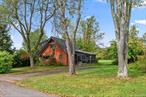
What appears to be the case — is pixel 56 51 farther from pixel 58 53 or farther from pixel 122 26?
pixel 122 26

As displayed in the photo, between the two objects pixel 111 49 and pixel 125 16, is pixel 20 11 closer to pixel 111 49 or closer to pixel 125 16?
pixel 111 49

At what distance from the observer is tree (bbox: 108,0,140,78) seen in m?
26.8

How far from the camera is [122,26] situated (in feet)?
87.7

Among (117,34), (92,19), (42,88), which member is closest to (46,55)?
(92,19)

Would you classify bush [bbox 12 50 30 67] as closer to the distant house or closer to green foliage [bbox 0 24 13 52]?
green foliage [bbox 0 24 13 52]

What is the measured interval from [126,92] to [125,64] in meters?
8.92

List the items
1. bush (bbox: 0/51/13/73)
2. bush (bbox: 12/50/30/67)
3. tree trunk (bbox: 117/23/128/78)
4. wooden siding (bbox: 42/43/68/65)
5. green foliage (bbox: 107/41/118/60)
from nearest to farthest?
tree trunk (bbox: 117/23/128/78) < bush (bbox: 0/51/13/73) < bush (bbox: 12/50/30/67) < green foliage (bbox: 107/41/118/60) < wooden siding (bbox: 42/43/68/65)

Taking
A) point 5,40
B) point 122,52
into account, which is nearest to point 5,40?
point 5,40

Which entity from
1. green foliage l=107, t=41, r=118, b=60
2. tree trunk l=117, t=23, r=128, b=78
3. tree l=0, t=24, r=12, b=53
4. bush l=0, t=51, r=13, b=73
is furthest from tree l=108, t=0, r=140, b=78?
tree l=0, t=24, r=12, b=53

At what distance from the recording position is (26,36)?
187 feet

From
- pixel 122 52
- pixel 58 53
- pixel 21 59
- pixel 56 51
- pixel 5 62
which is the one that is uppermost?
pixel 56 51

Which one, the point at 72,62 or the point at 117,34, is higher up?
the point at 117,34

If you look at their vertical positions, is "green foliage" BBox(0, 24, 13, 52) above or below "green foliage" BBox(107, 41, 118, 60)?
above

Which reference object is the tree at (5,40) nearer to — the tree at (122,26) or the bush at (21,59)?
the bush at (21,59)
